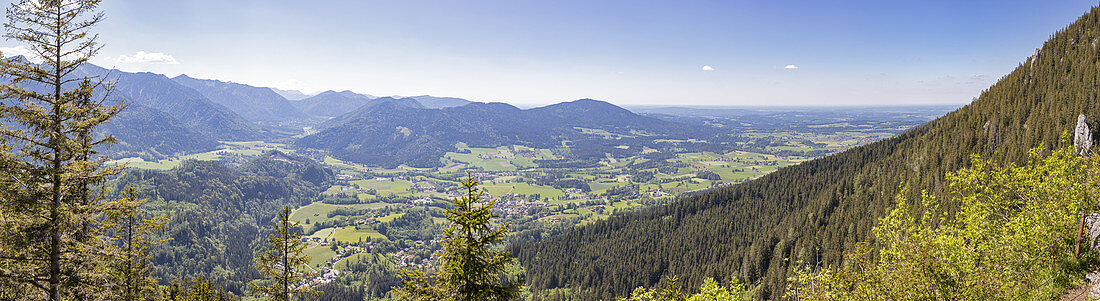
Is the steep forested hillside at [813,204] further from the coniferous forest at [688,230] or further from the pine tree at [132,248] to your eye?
the pine tree at [132,248]

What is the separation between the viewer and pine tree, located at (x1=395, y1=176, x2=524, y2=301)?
13.8 m

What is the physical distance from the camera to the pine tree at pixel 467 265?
45.2 ft

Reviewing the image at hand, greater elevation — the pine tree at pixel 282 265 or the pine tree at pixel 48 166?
the pine tree at pixel 48 166

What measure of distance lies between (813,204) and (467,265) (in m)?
122

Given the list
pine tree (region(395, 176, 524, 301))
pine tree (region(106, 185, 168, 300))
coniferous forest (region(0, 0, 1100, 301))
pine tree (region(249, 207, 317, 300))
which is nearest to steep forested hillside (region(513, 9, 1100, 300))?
coniferous forest (region(0, 0, 1100, 301))

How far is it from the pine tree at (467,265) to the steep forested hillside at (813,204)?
62042mm

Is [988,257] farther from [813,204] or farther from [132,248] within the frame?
[813,204]

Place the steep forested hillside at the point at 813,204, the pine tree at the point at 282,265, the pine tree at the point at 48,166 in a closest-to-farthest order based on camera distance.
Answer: the pine tree at the point at 48,166, the pine tree at the point at 282,265, the steep forested hillside at the point at 813,204

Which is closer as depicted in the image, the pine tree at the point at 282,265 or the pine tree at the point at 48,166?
the pine tree at the point at 48,166

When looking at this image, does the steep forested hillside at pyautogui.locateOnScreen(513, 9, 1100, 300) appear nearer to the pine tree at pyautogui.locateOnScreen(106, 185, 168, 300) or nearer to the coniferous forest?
the coniferous forest

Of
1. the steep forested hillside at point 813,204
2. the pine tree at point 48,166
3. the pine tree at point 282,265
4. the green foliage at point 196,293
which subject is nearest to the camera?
the pine tree at point 48,166

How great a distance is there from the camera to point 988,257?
17688 mm

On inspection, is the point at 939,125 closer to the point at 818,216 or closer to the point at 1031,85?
the point at 1031,85

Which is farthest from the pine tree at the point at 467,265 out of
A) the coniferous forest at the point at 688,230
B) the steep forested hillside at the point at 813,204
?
the steep forested hillside at the point at 813,204
